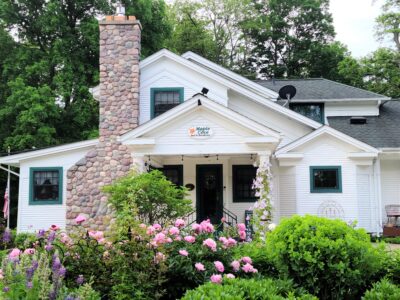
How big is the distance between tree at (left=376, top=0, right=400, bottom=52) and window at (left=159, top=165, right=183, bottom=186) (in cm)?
2008

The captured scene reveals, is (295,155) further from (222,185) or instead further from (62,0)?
(62,0)

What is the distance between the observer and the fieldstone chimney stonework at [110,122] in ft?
46.9

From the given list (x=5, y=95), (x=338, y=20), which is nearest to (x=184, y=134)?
(x=5, y=95)

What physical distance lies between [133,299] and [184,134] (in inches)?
331

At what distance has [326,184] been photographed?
14.5m

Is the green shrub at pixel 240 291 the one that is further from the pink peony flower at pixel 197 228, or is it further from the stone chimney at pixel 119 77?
the stone chimney at pixel 119 77

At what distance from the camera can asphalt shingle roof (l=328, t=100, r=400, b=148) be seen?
1572 centimetres

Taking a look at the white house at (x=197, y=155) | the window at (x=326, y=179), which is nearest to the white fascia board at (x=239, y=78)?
the white house at (x=197, y=155)

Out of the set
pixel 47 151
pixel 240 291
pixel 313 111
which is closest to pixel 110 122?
pixel 47 151

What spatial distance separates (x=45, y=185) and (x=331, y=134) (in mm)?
9662

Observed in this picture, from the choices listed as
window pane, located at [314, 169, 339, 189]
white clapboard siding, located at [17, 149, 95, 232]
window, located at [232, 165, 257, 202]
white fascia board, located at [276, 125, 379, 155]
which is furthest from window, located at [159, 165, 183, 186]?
→ window pane, located at [314, 169, 339, 189]

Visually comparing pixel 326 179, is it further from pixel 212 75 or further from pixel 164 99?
pixel 164 99

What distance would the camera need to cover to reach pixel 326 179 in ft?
47.7

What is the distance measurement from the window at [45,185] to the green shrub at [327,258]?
37.9 feet
